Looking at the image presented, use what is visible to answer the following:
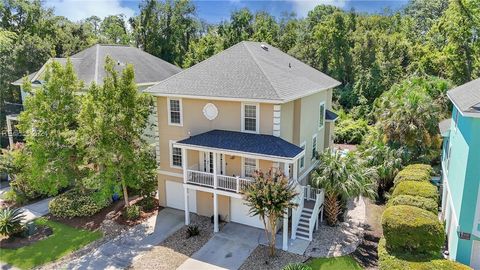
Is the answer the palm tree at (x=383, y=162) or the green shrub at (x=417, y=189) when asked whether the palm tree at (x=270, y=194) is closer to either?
the green shrub at (x=417, y=189)

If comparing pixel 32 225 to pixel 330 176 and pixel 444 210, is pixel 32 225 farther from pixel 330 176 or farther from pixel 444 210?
pixel 444 210

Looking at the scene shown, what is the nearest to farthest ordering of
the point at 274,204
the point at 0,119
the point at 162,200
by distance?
the point at 274,204 → the point at 162,200 → the point at 0,119

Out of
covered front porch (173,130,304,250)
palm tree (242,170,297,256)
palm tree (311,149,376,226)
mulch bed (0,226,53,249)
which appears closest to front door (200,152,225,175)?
covered front porch (173,130,304,250)

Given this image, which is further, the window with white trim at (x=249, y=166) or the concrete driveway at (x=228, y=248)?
the window with white trim at (x=249, y=166)

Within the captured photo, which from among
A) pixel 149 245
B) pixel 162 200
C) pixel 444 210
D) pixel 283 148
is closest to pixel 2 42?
pixel 162 200

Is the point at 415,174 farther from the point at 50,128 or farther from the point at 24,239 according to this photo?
the point at 24,239

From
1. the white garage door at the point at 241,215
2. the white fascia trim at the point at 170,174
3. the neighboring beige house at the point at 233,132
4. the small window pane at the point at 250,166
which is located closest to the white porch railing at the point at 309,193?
the neighboring beige house at the point at 233,132

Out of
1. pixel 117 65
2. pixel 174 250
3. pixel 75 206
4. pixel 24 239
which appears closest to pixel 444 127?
pixel 174 250
